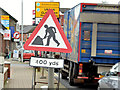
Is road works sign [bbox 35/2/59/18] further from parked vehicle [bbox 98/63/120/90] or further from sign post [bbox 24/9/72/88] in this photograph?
sign post [bbox 24/9/72/88]

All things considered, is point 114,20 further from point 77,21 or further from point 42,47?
point 42,47

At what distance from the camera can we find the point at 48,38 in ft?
21.4

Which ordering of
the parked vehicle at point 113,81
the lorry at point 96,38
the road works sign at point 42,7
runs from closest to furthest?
the parked vehicle at point 113,81 → the lorry at point 96,38 → the road works sign at point 42,7

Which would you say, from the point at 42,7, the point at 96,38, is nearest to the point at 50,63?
the point at 96,38

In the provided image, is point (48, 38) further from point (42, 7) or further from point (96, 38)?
point (42, 7)

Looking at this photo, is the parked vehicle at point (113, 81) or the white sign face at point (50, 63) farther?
the parked vehicle at point (113, 81)

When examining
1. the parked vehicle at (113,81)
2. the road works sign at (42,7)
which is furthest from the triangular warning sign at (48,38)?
the road works sign at (42,7)

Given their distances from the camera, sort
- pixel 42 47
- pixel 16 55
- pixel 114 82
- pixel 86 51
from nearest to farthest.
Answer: pixel 42 47 < pixel 114 82 < pixel 86 51 < pixel 16 55

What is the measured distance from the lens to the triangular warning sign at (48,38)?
21.4 feet

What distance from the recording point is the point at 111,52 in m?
13.7

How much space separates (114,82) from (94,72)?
644 centimetres

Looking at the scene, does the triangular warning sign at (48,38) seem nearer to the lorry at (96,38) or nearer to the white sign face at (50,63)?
the white sign face at (50,63)

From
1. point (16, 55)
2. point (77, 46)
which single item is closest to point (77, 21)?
point (77, 46)

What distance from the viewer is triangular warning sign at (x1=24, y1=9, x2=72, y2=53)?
6.51 m
